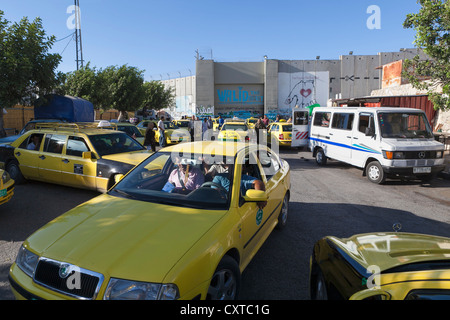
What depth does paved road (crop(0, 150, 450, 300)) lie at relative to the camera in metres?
3.63

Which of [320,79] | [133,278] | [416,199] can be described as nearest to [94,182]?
[133,278]

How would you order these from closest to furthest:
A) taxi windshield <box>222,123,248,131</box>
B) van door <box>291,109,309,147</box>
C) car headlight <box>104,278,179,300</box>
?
1. car headlight <box>104,278,179,300</box>
2. van door <box>291,109,309,147</box>
3. taxi windshield <box>222,123,248,131</box>

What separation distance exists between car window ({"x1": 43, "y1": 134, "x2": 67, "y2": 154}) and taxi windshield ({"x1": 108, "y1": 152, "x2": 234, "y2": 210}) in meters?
4.23

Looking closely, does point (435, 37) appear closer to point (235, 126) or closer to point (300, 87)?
point (235, 126)

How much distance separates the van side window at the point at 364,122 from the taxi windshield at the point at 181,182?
7074 millimetres

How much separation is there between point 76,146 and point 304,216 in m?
5.22

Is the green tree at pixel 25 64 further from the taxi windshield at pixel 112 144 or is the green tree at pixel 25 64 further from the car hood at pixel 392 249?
the car hood at pixel 392 249

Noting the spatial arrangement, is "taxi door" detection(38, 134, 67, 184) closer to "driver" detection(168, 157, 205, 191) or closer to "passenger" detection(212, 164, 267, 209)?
"driver" detection(168, 157, 205, 191)

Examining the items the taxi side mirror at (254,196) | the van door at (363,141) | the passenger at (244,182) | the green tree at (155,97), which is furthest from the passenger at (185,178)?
the green tree at (155,97)

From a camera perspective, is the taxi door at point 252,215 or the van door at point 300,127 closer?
the taxi door at point 252,215

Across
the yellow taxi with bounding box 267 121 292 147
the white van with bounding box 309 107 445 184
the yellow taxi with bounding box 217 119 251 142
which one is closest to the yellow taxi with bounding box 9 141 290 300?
the white van with bounding box 309 107 445 184

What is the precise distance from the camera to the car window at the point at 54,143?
23.7ft

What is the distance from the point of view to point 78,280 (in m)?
2.20

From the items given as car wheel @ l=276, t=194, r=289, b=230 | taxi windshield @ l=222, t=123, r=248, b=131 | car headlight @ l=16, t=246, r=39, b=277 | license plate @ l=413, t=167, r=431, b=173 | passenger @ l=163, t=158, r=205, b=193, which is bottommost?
Answer: car wheel @ l=276, t=194, r=289, b=230
